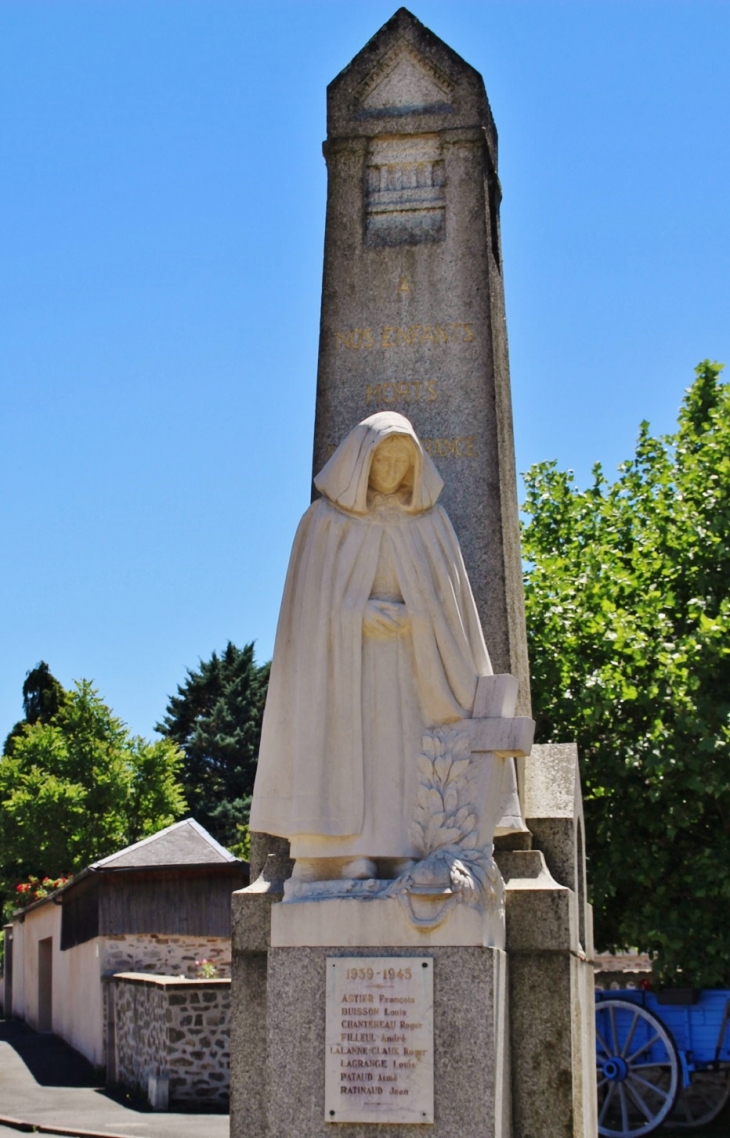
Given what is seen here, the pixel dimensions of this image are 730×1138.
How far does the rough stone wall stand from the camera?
22969 mm

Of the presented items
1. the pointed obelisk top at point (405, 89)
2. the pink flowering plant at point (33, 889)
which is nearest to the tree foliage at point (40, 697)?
the pink flowering plant at point (33, 889)

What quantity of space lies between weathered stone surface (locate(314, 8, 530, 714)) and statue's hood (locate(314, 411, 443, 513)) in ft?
2.98

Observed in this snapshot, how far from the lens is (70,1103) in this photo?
1825cm

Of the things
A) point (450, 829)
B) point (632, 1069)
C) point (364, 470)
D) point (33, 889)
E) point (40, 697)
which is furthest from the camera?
point (40, 697)

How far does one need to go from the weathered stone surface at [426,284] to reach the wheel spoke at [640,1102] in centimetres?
810

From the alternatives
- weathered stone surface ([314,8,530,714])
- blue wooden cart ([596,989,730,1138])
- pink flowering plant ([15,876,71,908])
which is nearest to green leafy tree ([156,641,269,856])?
pink flowering plant ([15,876,71,908])

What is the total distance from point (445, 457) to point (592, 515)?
1293cm

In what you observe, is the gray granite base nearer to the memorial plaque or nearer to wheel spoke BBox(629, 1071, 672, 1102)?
the memorial plaque

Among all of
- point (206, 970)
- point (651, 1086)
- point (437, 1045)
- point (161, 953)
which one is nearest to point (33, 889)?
point (161, 953)

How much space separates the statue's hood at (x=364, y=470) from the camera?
7.86 metres

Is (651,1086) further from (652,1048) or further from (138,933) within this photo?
→ (138,933)

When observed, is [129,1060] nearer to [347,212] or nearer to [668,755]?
[668,755]

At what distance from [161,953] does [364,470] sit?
666 inches

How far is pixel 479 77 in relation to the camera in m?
9.48
